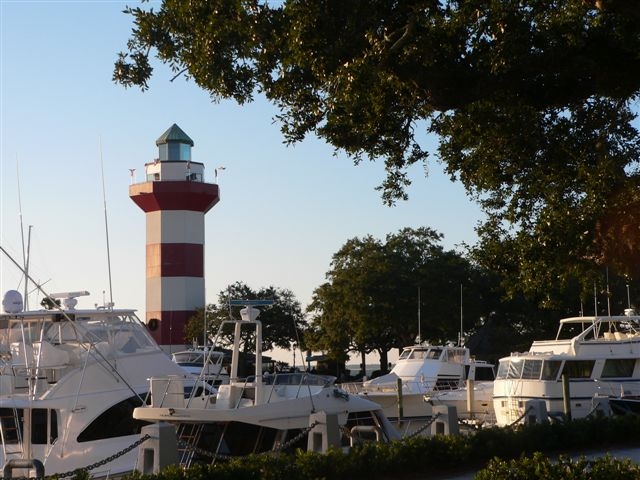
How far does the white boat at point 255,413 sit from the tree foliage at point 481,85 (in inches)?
170

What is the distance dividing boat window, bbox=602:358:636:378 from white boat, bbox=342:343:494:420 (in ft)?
27.5

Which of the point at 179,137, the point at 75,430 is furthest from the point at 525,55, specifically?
the point at 179,137

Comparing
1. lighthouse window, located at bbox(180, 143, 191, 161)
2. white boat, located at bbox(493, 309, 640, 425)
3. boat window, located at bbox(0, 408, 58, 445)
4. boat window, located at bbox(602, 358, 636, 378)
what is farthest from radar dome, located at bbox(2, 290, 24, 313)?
lighthouse window, located at bbox(180, 143, 191, 161)

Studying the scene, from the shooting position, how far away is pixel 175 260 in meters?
52.8

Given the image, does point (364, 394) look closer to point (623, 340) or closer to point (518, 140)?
point (623, 340)

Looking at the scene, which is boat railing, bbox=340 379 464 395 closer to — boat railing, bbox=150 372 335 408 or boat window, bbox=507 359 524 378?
boat window, bbox=507 359 524 378

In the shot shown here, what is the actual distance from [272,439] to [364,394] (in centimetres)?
1796

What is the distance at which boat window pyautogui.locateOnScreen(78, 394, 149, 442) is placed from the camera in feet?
67.2

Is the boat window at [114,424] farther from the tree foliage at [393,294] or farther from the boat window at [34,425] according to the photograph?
the tree foliage at [393,294]

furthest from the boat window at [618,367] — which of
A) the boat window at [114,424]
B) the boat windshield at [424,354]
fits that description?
Result: the boat window at [114,424]

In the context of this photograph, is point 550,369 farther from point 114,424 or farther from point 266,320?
point 266,320

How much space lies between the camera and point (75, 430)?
20.3m

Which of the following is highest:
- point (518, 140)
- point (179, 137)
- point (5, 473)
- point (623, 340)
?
point (179, 137)

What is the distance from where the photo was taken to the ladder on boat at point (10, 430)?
66.4ft
